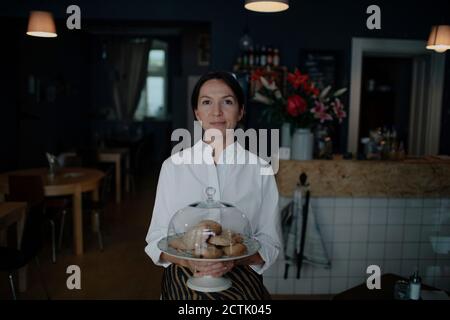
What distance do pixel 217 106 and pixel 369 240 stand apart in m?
2.29

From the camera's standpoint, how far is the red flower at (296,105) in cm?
298

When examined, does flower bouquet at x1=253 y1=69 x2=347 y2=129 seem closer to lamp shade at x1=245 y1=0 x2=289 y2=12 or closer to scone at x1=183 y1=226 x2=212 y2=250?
lamp shade at x1=245 y1=0 x2=289 y2=12

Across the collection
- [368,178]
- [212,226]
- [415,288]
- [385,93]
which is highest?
[385,93]

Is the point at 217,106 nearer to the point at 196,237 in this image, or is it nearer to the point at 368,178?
the point at 196,237

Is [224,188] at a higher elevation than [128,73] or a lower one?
lower

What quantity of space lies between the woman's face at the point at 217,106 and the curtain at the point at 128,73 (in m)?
8.85

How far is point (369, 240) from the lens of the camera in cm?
325

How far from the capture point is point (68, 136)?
835 cm

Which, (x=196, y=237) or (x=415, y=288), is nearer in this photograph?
(x=196, y=237)

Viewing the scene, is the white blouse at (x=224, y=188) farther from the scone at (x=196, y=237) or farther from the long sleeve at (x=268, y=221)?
the scone at (x=196, y=237)

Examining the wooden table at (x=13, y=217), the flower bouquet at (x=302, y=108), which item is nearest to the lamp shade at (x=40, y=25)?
the wooden table at (x=13, y=217)

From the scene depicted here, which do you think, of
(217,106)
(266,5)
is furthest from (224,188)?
(266,5)
